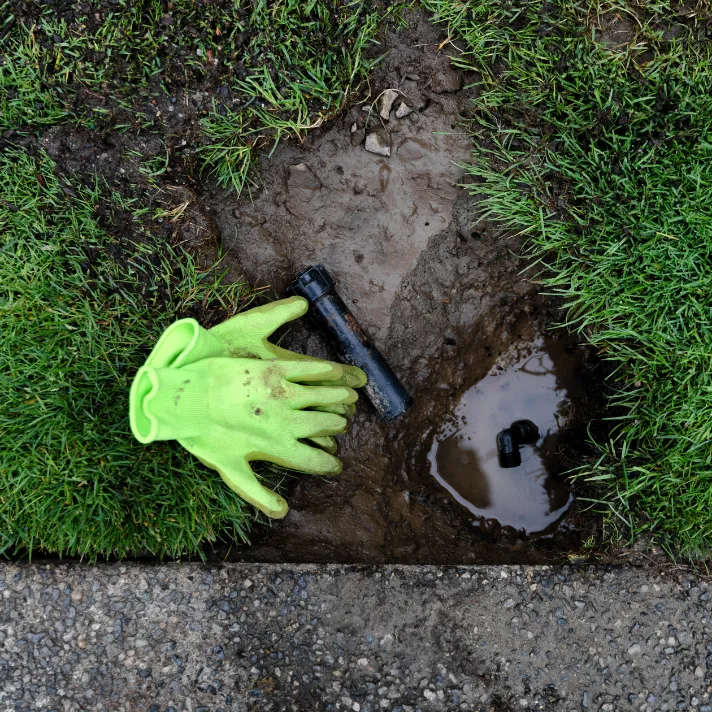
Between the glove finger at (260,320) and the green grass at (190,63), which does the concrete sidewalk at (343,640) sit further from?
the green grass at (190,63)

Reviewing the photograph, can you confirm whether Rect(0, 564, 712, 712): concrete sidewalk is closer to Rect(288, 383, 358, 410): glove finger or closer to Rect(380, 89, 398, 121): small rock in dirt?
Rect(288, 383, 358, 410): glove finger

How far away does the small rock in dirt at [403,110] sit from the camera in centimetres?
243

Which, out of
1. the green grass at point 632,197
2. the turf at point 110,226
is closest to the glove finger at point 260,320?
the turf at point 110,226

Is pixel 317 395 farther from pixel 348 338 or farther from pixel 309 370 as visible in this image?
pixel 348 338

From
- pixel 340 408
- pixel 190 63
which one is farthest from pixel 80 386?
pixel 190 63

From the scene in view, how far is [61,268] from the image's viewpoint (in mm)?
2250

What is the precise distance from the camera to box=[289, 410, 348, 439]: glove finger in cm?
210

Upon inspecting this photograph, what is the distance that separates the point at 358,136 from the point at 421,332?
3.16 ft

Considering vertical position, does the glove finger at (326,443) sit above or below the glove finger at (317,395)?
below

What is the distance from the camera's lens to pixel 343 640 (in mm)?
2238

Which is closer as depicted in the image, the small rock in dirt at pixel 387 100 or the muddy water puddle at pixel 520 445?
the small rock in dirt at pixel 387 100

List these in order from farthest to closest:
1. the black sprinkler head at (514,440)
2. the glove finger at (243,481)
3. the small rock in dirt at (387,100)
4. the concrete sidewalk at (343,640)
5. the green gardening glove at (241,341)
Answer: the black sprinkler head at (514,440), the small rock in dirt at (387,100), the concrete sidewalk at (343,640), the glove finger at (243,481), the green gardening glove at (241,341)

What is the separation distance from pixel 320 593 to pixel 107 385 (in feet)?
4.16

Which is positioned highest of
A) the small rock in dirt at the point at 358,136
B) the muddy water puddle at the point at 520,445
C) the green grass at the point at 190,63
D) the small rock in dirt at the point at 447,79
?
the green grass at the point at 190,63
